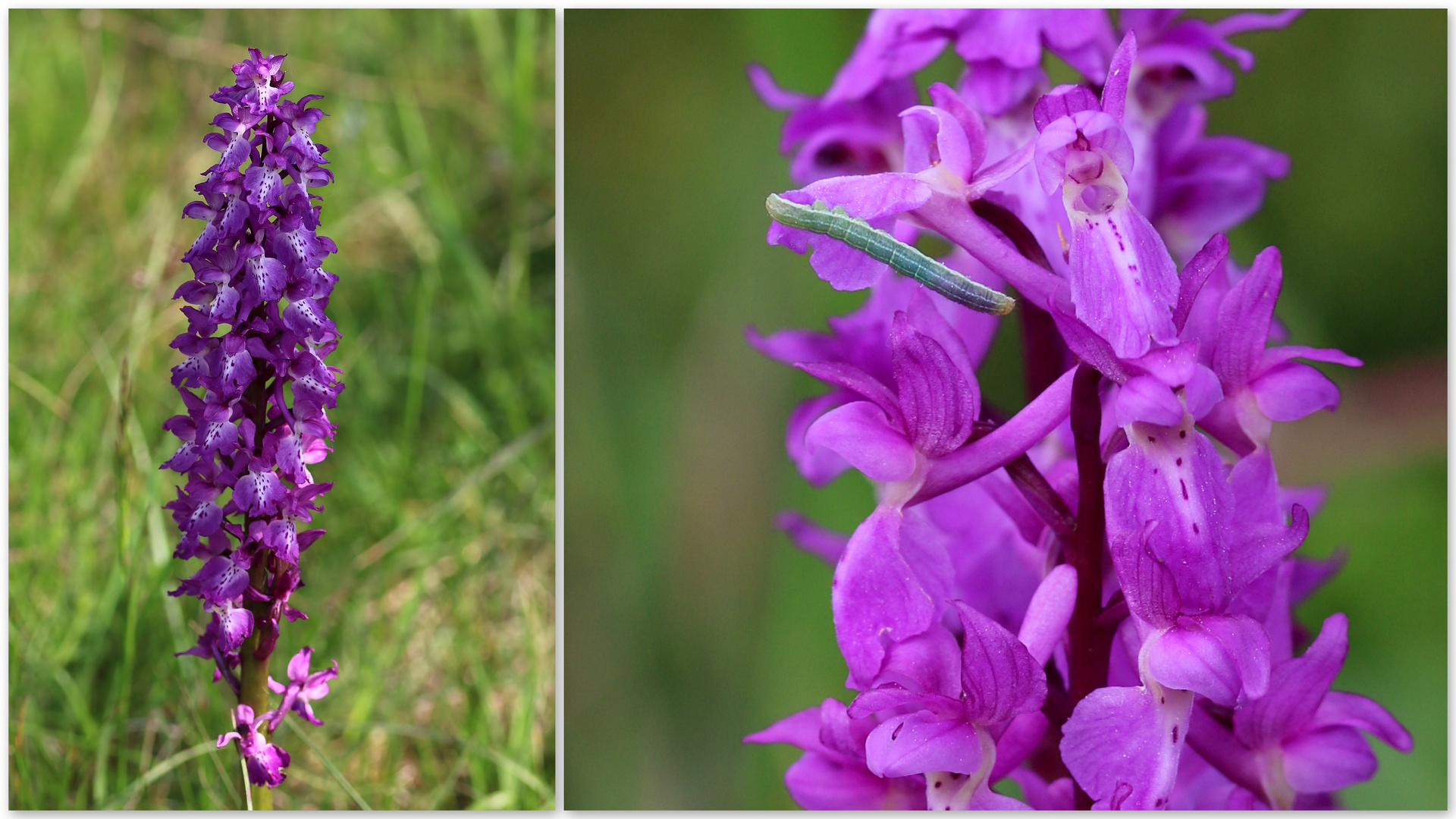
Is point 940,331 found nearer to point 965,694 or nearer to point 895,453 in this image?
point 895,453

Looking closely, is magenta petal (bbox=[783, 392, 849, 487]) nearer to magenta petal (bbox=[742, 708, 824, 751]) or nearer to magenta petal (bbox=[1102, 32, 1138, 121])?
magenta petal (bbox=[742, 708, 824, 751])

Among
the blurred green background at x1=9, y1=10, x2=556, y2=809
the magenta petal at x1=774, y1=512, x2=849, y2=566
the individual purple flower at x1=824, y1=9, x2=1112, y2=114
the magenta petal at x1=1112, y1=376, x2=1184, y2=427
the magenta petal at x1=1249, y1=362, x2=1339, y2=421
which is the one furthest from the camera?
the blurred green background at x1=9, y1=10, x2=556, y2=809

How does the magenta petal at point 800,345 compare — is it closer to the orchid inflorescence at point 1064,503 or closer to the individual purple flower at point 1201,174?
the orchid inflorescence at point 1064,503

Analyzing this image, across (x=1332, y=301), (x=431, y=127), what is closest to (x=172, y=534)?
(x=431, y=127)

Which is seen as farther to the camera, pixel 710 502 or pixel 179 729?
pixel 710 502

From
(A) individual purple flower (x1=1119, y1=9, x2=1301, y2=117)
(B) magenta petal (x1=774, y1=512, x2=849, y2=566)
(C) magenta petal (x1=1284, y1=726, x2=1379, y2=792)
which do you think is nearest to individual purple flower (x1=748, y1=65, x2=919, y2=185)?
(A) individual purple flower (x1=1119, y1=9, x2=1301, y2=117)

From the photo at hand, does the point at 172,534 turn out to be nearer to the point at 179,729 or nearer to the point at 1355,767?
the point at 179,729

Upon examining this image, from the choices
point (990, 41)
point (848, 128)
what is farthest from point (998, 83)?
point (848, 128)
